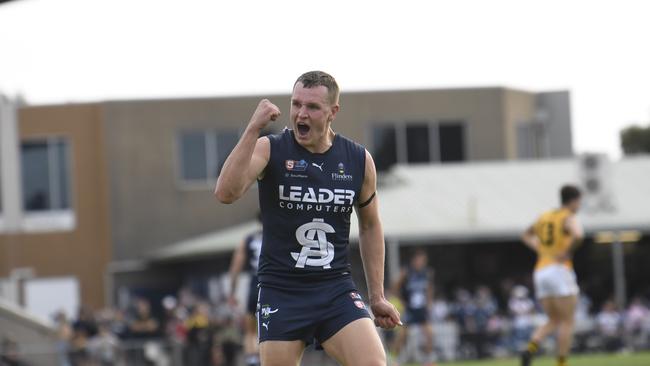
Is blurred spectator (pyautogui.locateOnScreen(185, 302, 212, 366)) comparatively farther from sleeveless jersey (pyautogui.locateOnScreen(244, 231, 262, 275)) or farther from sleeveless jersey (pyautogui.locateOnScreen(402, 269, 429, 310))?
sleeveless jersey (pyautogui.locateOnScreen(244, 231, 262, 275))

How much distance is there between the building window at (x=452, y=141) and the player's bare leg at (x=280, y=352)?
144 ft

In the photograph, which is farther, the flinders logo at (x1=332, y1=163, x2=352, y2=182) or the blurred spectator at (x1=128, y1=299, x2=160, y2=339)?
the blurred spectator at (x1=128, y1=299, x2=160, y2=339)

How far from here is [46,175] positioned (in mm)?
51125

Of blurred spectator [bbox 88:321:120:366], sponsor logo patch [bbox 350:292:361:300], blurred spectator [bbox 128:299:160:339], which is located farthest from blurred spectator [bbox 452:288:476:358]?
sponsor logo patch [bbox 350:292:361:300]

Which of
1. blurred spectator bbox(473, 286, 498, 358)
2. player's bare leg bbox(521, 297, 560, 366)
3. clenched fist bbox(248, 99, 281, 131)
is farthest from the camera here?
blurred spectator bbox(473, 286, 498, 358)

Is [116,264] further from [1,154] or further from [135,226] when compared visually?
[1,154]

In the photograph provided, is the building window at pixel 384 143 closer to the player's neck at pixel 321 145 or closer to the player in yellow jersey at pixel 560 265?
the player in yellow jersey at pixel 560 265

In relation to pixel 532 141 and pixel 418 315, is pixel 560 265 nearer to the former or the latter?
pixel 418 315

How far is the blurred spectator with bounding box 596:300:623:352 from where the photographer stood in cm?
3238

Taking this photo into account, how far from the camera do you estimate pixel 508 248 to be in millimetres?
44188

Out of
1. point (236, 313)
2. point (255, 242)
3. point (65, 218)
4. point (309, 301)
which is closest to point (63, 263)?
point (65, 218)

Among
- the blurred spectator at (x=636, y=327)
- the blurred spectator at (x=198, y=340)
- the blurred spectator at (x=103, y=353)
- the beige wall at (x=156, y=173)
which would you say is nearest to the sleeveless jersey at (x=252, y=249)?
the blurred spectator at (x=103, y=353)

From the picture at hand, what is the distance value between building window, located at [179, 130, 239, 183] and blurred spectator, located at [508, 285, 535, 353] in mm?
17921

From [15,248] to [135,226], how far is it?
4173 millimetres
